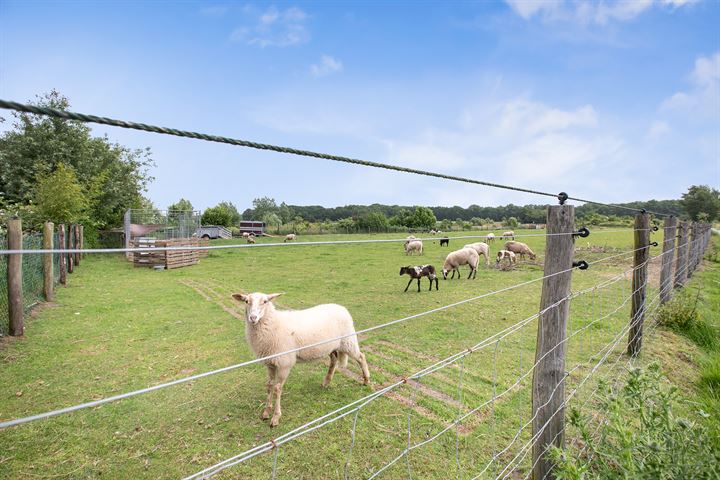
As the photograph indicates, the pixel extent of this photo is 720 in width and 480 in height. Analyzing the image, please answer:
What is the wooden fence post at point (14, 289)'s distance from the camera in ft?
22.0

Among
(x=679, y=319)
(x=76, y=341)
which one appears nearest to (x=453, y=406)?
(x=679, y=319)

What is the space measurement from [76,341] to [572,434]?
802cm

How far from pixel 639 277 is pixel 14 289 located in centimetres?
1074

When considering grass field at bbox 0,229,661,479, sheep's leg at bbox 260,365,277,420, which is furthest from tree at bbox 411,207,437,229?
sheep's leg at bbox 260,365,277,420

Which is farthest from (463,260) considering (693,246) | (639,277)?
(639,277)

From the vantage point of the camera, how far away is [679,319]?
601 centimetres

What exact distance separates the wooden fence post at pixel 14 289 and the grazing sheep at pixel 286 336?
5.68 m

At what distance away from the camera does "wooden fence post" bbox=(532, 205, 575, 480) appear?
238 centimetres

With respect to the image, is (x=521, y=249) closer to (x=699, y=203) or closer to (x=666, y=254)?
(x=666, y=254)

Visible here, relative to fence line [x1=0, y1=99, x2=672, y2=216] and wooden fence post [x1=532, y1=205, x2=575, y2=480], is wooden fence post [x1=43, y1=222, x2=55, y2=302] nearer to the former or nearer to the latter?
fence line [x1=0, y1=99, x2=672, y2=216]

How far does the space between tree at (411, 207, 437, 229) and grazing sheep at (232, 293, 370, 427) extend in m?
55.9

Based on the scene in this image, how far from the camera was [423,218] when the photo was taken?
6131 centimetres

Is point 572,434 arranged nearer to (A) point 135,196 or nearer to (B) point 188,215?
(B) point 188,215

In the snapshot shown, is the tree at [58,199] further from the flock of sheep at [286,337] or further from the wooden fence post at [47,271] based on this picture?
the flock of sheep at [286,337]
